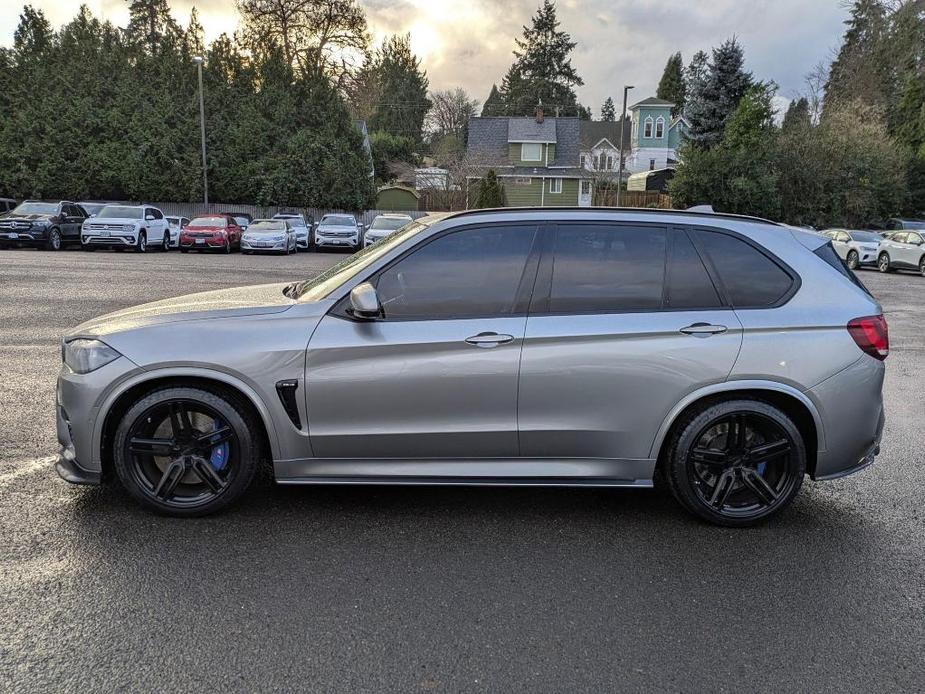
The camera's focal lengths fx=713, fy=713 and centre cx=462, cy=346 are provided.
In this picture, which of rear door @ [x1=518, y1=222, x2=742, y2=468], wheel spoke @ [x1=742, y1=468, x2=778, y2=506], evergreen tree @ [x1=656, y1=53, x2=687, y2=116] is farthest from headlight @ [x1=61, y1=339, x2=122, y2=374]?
evergreen tree @ [x1=656, y1=53, x2=687, y2=116]

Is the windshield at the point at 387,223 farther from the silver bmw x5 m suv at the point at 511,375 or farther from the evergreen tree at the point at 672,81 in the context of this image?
the evergreen tree at the point at 672,81

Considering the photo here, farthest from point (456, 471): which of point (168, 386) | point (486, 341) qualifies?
point (168, 386)

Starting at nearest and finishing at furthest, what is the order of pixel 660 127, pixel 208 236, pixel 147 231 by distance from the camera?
pixel 147 231
pixel 208 236
pixel 660 127

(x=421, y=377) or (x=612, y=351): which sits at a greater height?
(x=612, y=351)

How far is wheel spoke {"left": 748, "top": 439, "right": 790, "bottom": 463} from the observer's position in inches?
157

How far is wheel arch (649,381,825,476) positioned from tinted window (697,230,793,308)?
0.47 meters

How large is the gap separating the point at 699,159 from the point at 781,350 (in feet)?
116

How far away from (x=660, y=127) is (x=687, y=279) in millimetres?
64478

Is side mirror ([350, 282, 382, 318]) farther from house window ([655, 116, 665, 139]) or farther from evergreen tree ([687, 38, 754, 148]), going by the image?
→ house window ([655, 116, 665, 139])

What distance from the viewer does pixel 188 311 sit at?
405cm

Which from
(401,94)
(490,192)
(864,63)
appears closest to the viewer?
(490,192)

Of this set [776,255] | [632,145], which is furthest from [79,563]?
[632,145]

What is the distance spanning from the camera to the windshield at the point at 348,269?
411 centimetres

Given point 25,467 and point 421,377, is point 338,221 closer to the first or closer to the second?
point 25,467
